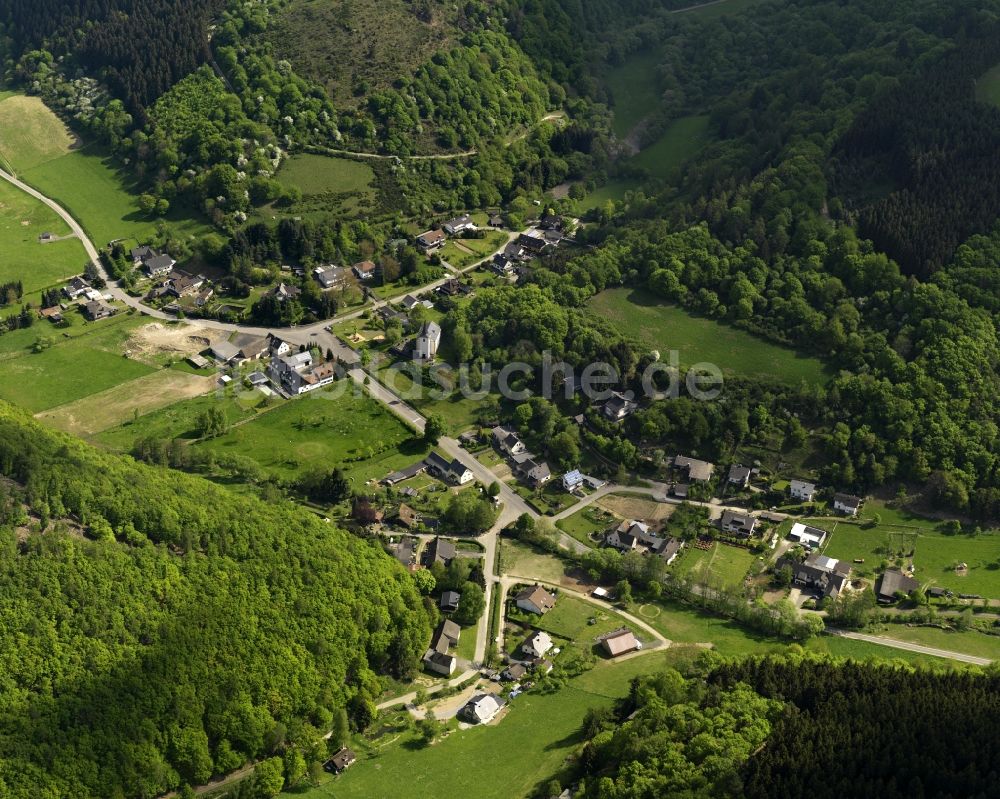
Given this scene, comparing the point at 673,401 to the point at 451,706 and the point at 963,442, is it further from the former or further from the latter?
the point at 451,706

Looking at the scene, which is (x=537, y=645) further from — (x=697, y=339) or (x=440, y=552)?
(x=697, y=339)

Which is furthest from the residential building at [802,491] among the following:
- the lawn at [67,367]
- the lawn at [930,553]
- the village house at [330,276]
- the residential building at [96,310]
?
the residential building at [96,310]

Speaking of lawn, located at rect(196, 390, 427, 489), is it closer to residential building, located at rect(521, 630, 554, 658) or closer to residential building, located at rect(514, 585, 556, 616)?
residential building, located at rect(514, 585, 556, 616)

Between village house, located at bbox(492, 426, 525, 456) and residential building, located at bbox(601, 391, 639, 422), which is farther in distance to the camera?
residential building, located at bbox(601, 391, 639, 422)

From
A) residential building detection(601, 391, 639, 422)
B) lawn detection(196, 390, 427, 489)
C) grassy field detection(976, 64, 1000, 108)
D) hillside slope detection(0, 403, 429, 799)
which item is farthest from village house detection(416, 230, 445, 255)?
grassy field detection(976, 64, 1000, 108)

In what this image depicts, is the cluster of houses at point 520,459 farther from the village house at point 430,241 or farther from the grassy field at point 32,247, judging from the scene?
the grassy field at point 32,247

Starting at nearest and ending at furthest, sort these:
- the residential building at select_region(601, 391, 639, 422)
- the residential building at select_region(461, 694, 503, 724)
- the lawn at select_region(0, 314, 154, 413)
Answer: the residential building at select_region(461, 694, 503, 724) < the residential building at select_region(601, 391, 639, 422) < the lawn at select_region(0, 314, 154, 413)

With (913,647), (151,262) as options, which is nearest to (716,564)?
(913,647)

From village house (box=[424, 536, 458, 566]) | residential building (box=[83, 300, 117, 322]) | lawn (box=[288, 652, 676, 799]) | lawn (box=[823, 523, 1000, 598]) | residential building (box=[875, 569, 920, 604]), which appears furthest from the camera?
residential building (box=[83, 300, 117, 322])
